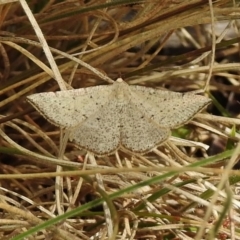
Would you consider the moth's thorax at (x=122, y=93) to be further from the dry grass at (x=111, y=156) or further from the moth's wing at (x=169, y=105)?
the dry grass at (x=111, y=156)

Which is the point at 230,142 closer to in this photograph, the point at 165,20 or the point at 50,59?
the point at 165,20

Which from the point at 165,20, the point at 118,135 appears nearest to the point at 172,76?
the point at 165,20

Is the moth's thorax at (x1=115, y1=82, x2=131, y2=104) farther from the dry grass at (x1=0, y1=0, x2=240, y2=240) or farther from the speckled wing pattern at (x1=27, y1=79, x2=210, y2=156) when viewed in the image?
the dry grass at (x1=0, y1=0, x2=240, y2=240)

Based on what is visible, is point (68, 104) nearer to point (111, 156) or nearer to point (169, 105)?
point (169, 105)

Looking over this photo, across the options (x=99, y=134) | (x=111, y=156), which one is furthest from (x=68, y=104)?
(x=111, y=156)

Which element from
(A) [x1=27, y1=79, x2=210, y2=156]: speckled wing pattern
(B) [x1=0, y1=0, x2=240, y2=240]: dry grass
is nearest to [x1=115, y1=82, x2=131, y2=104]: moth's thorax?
(A) [x1=27, y1=79, x2=210, y2=156]: speckled wing pattern

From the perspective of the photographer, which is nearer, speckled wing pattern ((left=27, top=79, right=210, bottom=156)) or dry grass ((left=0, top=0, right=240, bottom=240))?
speckled wing pattern ((left=27, top=79, right=210, bottom=156))

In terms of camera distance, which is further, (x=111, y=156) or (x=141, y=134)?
(x=111, y=156)

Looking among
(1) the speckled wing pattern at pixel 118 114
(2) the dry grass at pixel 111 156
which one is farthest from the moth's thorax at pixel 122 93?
(2) the dry grass at pixel 111 156
